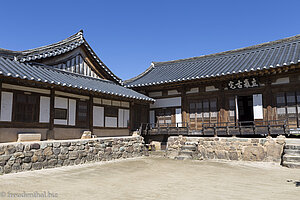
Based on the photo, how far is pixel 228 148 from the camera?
13.6 m

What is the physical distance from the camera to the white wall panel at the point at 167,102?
17095mm

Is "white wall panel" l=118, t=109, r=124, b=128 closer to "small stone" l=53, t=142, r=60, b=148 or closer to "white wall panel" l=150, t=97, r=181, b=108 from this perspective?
"white wall panel" l=150, t=97, r=181, b=108

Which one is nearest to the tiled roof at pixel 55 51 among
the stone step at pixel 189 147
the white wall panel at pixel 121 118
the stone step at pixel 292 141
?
the white wall panel at pixel 121 118

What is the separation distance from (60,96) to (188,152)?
7.46 metres

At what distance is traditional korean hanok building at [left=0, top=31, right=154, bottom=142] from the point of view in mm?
10398

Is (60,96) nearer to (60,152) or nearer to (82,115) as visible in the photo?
(82,115)

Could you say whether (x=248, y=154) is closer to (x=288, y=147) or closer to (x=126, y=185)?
(x=288, y=147)

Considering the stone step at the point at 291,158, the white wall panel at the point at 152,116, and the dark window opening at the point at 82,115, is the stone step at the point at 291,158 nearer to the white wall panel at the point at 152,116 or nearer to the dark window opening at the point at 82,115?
the white wall panel at the point at 152,116


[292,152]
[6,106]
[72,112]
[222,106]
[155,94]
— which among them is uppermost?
[155,94]

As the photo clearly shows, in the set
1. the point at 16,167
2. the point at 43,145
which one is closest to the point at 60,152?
the point at 43,145

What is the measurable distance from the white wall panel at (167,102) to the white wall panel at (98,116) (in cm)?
474

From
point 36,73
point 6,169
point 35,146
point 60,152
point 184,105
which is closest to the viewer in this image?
point 6,169

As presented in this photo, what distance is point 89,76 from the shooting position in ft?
51.7

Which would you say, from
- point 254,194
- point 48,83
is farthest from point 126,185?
point 48,83
